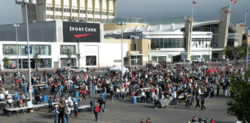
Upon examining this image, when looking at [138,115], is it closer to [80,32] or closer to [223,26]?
[80,32]

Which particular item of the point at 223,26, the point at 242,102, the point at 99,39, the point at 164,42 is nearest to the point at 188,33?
the point at 164,42

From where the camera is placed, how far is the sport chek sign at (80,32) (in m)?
65.8

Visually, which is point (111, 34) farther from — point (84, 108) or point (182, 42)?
point (84, 108)

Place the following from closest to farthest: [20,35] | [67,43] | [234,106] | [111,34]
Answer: [234,106] < [67,43] < [20,35] < [111,34]

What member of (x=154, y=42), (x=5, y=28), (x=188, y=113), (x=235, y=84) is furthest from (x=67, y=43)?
(x=235, y=84)

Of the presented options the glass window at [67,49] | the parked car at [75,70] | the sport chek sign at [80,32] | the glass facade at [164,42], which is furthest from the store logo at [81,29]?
the glass facade at [164,42]

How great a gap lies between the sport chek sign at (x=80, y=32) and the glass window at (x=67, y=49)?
1.97 meters

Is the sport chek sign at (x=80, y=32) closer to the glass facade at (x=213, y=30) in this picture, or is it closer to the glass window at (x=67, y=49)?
the glass window at (x=67, y=49)

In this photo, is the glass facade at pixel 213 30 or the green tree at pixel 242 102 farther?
the glass facade at pixel 213 30

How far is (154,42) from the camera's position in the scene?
84.6 metres

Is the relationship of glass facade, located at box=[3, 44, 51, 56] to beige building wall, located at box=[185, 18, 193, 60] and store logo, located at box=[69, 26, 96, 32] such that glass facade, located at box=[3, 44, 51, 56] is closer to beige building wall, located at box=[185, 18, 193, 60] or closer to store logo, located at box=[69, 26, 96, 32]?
store logo, located at box=[69, 26, 96, 32]

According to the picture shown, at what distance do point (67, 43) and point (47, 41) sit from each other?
5.71 m

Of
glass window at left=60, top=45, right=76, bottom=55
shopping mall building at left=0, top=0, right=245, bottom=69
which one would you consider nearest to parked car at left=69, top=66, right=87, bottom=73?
shopping mall building at left=0, top=0, right=245, bottom=69

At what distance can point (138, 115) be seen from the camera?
18.3 m
